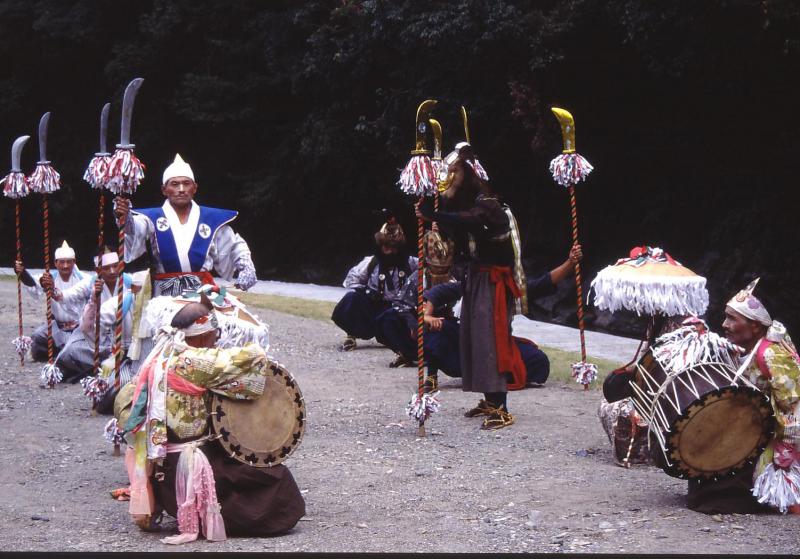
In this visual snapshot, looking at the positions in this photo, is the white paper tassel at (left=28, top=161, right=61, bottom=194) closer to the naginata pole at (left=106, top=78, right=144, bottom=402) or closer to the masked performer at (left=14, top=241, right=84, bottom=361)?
the naginata pole at (left=106, top=78, right=144, bottom=402)

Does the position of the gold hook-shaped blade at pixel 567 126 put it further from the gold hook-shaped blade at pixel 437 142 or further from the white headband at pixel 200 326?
the white headband at pixel 200 326

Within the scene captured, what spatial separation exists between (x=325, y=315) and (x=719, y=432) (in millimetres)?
10606

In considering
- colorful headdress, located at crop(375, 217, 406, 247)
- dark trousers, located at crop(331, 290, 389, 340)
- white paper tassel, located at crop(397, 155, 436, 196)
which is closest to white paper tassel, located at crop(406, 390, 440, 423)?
white paper tassel, located at crop(397, 155, 436, 196)

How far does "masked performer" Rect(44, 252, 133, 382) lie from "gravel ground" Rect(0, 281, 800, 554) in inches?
17.1

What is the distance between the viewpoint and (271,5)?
2533 centimetres

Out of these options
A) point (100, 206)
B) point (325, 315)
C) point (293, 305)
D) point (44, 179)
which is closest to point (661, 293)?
point (100, 206)

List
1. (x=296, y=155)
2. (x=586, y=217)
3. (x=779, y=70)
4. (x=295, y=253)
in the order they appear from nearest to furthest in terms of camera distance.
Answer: (x=779, y=70) < (x=586, y=217) < (x=296, y=155) < (x=295, y=253)

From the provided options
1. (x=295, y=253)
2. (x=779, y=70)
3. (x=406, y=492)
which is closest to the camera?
(x=406, y=492)

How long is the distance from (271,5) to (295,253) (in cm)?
574

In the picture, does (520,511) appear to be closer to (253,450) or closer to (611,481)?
(611,481)

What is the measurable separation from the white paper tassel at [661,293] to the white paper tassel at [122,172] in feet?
9.42

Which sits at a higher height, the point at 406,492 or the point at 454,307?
the point at 454,307

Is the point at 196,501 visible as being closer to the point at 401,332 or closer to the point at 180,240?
the point at 180,240

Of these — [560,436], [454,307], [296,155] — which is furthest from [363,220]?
[560,436]
